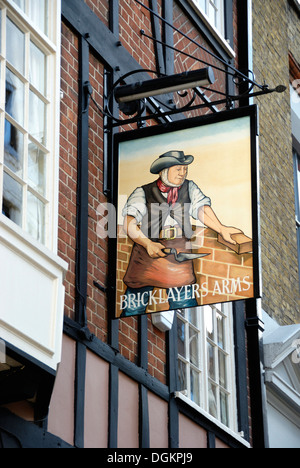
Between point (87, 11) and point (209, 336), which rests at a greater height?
point (87, 11)

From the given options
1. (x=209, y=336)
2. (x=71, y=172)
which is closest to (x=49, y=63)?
(x=71, y=172)

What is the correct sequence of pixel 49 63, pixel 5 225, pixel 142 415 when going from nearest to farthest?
pixel 5 225 < pixel 49 63 < pixel 142 415

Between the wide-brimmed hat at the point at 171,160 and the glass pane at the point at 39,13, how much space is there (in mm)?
1528

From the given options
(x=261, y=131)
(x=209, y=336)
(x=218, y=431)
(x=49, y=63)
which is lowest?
(x=218, y=431)

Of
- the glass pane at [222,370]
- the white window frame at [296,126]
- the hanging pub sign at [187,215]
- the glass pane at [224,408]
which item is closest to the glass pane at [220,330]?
the glass pane at [222,370]

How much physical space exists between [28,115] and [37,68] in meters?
0.62

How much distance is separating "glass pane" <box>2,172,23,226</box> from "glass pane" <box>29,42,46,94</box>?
3.71ft

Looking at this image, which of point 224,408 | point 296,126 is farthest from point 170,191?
point 296,126

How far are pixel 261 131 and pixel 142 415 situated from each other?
22.0 feet

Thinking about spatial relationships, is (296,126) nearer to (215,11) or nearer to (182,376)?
(215,11)

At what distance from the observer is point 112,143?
34.7 feet

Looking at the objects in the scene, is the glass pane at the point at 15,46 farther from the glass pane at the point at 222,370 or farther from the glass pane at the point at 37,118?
the glass pane at the point at 222,370

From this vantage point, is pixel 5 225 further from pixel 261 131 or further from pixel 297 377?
pixel 261 131

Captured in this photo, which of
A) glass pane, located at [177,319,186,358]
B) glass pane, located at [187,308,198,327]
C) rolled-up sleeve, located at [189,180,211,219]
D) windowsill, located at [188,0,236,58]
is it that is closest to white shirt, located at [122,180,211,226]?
rolled-up sleeve, located at [189,180,211,219]
